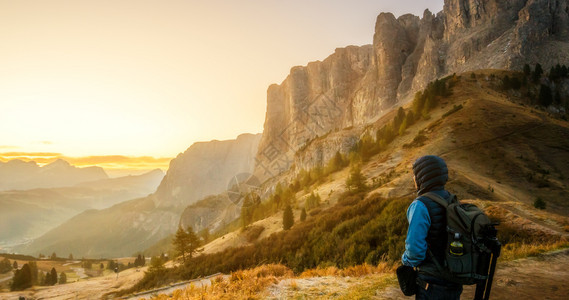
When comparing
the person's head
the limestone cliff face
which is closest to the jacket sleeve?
the person's head

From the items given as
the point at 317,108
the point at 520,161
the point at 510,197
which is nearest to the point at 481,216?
the point at 510,197

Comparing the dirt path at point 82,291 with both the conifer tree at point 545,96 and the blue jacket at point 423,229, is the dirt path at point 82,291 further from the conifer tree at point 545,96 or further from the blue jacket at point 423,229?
the conifer tree at point 545,96

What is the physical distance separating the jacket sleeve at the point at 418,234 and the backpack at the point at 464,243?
0.74 ft

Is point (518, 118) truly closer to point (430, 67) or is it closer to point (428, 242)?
point (428, 242)

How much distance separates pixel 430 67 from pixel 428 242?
4276 inches

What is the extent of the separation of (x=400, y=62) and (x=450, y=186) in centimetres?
10648

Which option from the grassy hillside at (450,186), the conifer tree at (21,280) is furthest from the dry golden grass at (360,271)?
the conifer tree at (21,280)

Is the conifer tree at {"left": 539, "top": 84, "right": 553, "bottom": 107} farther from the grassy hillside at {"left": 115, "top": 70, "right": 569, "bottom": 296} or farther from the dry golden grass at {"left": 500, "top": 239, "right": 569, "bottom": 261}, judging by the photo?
the dry golden grass at {"left": 500, "top": 239, "right": 569, "bottom": 261}

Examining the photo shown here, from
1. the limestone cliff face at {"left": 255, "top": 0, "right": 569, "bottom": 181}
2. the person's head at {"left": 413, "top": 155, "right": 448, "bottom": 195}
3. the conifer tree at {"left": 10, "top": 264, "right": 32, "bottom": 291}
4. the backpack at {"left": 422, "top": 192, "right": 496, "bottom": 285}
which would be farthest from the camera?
the limestone cliff face at {"left": 255, "top": 0, "right": 569, "bottom": 181}

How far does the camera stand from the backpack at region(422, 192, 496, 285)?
3432mm

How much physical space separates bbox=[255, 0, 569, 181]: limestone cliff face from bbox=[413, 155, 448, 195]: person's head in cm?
8233

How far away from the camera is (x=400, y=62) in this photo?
118188 mm

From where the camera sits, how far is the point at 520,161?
112 feet

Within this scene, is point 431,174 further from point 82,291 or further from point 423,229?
point 82,291
